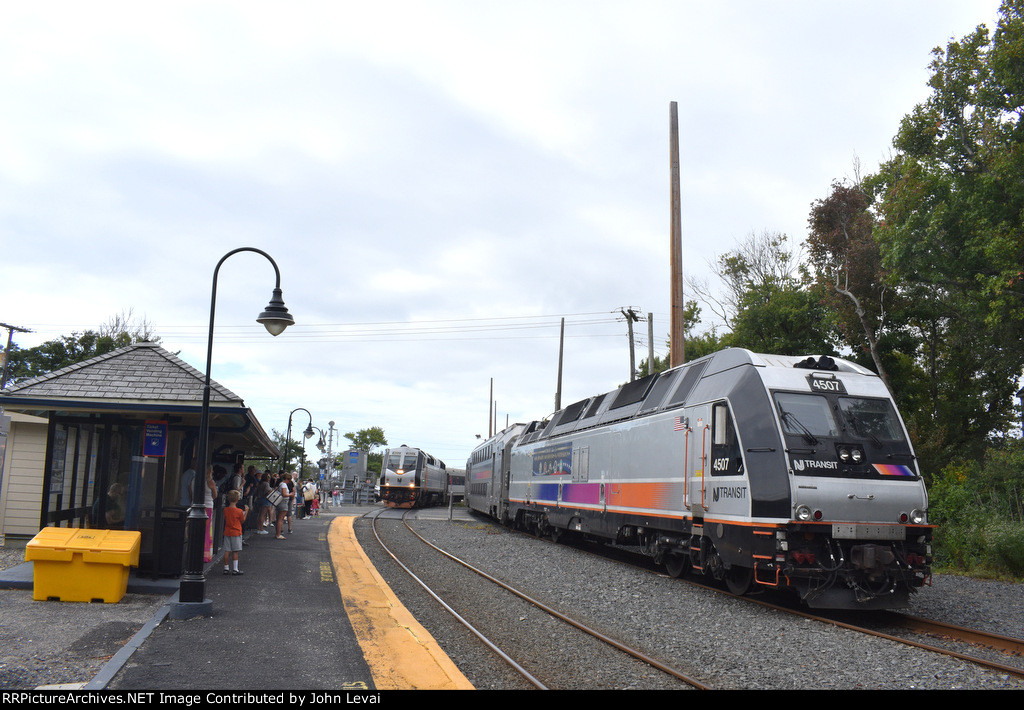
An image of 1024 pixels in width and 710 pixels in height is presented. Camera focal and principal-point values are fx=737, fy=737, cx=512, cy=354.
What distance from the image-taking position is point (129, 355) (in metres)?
12.1

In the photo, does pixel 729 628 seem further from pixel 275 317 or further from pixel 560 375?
pixel 560 375

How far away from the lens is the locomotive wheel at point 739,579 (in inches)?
418

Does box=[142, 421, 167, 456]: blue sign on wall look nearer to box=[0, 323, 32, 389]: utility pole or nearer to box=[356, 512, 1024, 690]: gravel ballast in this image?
box=[356, 512, 1024, 690]: gravel ballast

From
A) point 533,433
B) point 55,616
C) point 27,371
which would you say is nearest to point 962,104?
point 533,433

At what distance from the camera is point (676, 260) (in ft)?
57.4

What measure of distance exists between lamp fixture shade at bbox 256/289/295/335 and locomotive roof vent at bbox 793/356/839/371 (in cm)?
736

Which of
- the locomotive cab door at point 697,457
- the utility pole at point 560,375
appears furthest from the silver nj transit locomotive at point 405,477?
the locomotive cab door at point 697,457

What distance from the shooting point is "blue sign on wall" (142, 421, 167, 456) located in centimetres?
1102

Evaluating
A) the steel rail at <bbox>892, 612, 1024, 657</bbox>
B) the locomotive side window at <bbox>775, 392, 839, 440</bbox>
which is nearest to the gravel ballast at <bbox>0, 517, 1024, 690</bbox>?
the steel rail at <bbox>892, 612, 1024, 657</bbox>

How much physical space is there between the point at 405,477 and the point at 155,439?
108 ft

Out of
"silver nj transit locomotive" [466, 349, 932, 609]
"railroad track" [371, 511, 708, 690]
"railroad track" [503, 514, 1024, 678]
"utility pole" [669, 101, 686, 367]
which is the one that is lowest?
"railroad track" [371, 511, 708, 690]

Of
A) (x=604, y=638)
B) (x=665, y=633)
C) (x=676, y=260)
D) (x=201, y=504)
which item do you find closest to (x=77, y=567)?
(x=201, y=504)
